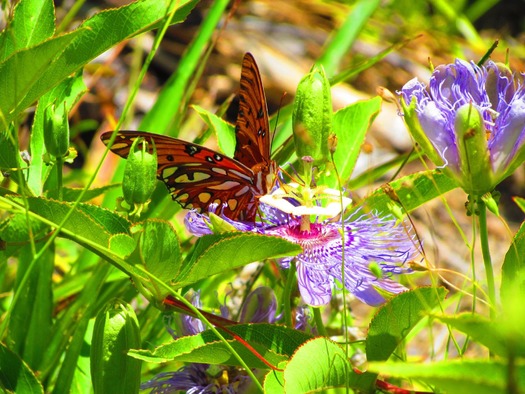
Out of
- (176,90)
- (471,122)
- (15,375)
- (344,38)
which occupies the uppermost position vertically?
(344,38)

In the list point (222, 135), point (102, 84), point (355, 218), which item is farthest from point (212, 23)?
point (102, 84)

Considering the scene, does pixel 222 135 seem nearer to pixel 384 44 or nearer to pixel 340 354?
pixel 340 354

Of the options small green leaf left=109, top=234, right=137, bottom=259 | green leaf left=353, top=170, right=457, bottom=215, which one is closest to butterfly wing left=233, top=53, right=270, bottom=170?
green leaf left=353, top=170, right=457, bottom=215

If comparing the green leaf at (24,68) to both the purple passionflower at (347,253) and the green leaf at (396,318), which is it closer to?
the purple passionflower at (347,253)

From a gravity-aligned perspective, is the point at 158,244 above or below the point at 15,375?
above

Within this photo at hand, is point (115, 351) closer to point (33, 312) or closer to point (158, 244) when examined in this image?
point (158, 244)

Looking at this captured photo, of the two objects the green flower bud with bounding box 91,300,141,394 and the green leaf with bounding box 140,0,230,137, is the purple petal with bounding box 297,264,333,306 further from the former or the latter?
the green leaf with bounding box 140,0,230,137

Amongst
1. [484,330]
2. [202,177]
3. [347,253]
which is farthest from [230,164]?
[484,330]
